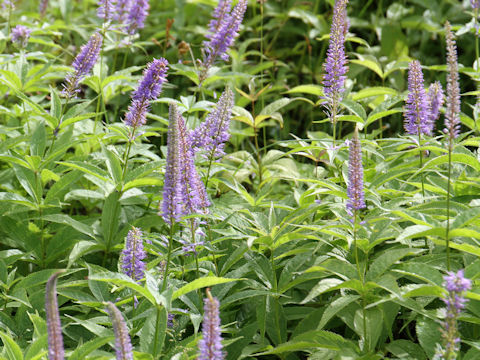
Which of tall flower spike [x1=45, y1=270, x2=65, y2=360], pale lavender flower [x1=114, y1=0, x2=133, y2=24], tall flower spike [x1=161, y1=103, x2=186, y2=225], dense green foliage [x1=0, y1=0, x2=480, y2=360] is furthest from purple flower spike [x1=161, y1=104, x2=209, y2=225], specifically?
pale lavender flower [x1=114, y1=0, x2=133, y2=24]

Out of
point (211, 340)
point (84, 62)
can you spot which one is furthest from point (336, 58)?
point (211, 340)

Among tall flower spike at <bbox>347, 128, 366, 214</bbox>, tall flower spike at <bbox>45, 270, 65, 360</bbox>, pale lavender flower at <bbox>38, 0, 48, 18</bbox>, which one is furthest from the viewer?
pale lavender flower at <bbox>38, 0, 48, 18</bbox>

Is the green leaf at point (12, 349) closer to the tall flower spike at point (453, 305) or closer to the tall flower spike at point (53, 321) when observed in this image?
the tall flower spike at point (53, 321)

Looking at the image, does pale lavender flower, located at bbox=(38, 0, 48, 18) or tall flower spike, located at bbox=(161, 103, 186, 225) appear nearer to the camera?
tall flower spike, located at bbox=(161, 103, 186, 225)

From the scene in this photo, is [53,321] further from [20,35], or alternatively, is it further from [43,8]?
[43,8]

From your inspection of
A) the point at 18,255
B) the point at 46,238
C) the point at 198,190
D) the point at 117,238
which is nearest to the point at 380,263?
the point at 198,190

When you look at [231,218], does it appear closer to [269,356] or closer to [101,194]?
[269,356]

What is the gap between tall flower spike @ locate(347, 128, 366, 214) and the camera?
7.66 ft

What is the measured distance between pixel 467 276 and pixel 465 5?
15.9 ft

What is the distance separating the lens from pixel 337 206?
9.78 ft

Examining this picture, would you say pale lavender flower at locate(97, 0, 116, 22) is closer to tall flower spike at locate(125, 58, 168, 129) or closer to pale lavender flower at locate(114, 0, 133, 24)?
pale lavender flower at locate(114, 0, 133, 24)

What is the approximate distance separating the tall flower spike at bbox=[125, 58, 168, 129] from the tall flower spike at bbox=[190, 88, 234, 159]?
313 millimetres

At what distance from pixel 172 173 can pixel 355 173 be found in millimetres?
670

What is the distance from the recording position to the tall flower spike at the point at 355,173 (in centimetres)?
233
